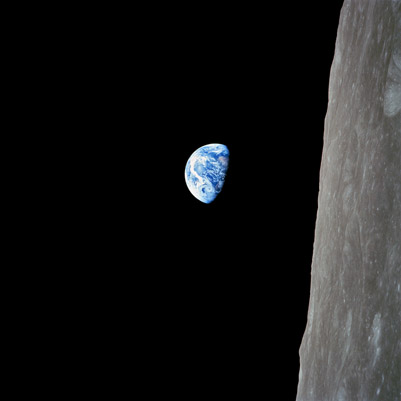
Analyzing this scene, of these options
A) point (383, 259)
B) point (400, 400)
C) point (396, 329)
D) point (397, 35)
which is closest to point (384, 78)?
point (397, 35)

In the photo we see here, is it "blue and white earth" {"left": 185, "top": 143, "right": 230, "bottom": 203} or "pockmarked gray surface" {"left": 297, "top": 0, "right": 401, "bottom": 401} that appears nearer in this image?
"pockmarked gray surface" {"left": 297, "top": 0, "right": 401, "bottom": 401}

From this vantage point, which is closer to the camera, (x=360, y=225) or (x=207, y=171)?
(x=360, y=225)

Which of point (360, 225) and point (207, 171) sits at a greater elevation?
point (207, 171)

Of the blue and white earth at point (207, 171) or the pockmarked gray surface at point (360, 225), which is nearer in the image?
the pockmarked gray surface at point (360, 225)

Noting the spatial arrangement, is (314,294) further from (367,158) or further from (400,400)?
(400,400)
